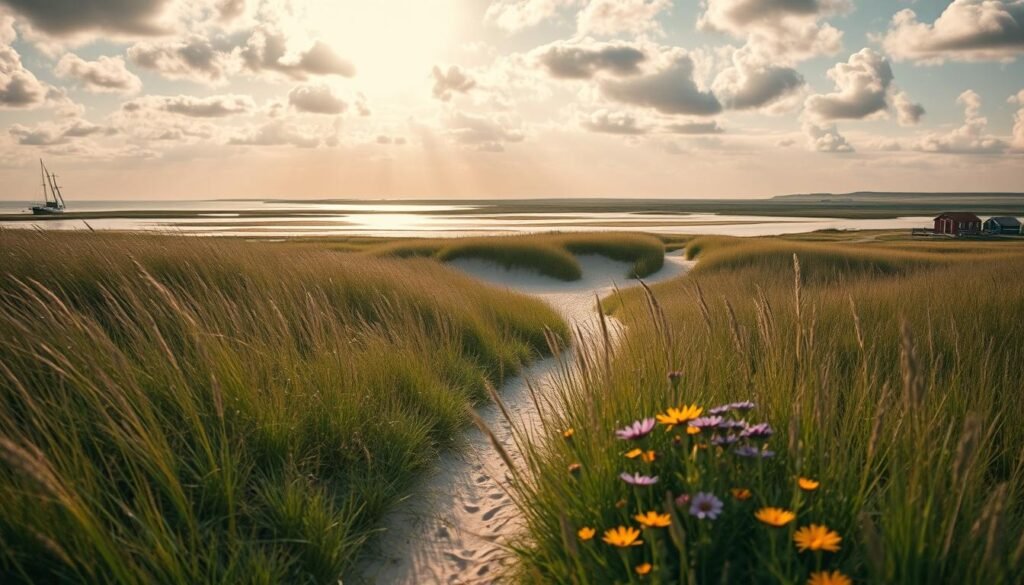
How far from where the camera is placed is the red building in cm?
4641

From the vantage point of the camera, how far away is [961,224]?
4697 centimetres

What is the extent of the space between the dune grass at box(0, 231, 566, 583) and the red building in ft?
177

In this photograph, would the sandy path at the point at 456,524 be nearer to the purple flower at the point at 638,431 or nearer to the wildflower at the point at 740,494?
the purple flower at the point at 638,431

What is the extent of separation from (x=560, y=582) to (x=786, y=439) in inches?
50.5

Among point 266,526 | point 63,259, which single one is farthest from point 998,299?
point 63,259

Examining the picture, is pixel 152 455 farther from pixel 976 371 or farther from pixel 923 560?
pixel 976 371

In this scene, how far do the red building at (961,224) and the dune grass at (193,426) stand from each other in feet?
177

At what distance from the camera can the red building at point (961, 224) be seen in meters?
46.4

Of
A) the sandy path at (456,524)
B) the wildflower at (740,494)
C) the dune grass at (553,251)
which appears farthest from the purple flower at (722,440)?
the dune grass at (553,251)

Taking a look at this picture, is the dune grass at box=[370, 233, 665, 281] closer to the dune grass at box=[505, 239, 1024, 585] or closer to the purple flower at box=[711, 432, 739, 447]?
the dune grass at box=[505, 239, 1024, 585]

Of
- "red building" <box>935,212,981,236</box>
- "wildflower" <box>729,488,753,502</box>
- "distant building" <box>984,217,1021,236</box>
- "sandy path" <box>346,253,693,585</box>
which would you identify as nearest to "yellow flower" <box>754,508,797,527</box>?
"wildflower" <box>729,488,753,502</box>

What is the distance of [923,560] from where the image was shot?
6.40 feet

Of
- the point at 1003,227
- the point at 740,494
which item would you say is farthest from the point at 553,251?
the point at 1003,227

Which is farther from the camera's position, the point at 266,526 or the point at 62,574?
the point at 266,526
